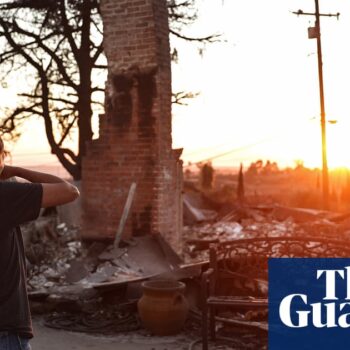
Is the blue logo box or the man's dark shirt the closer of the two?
the man's dark shirt

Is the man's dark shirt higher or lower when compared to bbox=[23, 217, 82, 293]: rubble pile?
higher

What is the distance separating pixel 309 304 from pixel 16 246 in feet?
15.0

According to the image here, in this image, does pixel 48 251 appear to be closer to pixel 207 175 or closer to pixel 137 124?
pixel 137 124

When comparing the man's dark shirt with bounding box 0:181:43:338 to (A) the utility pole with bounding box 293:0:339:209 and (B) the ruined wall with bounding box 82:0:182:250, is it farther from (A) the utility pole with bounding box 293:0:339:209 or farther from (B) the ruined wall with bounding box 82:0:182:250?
(A) the utility pole with bounding box 293:0:339:209

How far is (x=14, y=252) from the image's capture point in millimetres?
2816

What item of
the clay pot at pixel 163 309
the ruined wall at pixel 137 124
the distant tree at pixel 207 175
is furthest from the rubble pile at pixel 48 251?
the distant tree at pixel 207 175

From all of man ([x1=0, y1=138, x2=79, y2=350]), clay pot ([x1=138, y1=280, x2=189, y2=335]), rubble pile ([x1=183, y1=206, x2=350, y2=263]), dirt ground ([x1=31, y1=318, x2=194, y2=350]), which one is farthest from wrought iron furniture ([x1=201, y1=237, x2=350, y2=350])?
rubble pile ([x1=183, y1=206, x2=350, y2=263])

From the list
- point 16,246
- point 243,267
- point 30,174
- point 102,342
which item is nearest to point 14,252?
point 16,246

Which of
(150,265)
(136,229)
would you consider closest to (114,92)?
(136,229)

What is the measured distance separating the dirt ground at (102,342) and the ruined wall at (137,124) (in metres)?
2.58

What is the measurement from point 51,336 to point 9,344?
411cm

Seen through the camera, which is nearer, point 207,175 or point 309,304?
point 309,304

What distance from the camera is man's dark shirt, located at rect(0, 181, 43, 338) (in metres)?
2.67

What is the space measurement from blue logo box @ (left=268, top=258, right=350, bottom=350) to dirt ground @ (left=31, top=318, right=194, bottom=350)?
3.26 feet
